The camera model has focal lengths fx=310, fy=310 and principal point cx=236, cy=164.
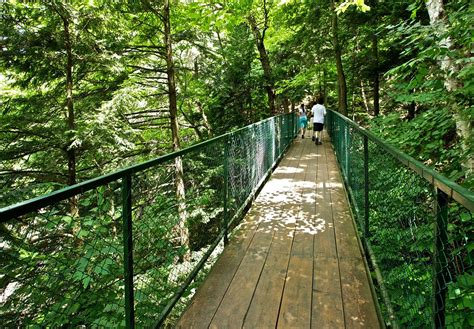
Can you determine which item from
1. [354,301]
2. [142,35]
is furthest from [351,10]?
[354,301]

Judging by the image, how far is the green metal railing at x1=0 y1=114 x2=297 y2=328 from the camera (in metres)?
1.74

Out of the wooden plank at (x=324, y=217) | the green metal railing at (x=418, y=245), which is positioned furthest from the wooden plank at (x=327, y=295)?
the green metal railing at (x=418, y=245)

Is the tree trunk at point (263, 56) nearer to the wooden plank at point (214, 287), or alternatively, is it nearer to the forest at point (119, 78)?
the forest at point (119, 78)

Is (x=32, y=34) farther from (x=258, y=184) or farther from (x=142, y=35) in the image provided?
(x=258, y=184)

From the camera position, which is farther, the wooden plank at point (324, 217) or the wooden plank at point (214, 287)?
the wooden plank at point (324, 217)

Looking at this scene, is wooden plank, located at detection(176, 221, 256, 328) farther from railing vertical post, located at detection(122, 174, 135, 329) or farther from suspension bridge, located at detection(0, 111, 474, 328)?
railing vertical post, located at detection(122, 174, 135, 329)

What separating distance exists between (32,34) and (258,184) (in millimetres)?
5383

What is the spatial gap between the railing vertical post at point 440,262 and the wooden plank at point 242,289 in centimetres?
144

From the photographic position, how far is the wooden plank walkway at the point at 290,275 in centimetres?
248

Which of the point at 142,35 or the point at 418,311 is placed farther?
the point at 142,35

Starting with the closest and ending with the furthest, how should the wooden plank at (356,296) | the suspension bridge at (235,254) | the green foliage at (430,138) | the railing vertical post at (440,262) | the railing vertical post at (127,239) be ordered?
the railing vertical post at (440,262) < the suspension bridge at (235,254) < the railing vertical post at (127,239) < the wooden plank at (356,296) < the green foliage at (430,138)

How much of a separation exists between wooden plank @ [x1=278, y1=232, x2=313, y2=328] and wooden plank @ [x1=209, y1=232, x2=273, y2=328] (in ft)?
1.02

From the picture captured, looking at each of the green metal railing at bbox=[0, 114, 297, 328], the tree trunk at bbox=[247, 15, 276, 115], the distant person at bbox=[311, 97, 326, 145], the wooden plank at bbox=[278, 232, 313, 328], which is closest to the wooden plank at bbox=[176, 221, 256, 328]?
the green metal railing at bbox=[0, 114, 297, 328]

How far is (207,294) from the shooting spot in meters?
2.83
